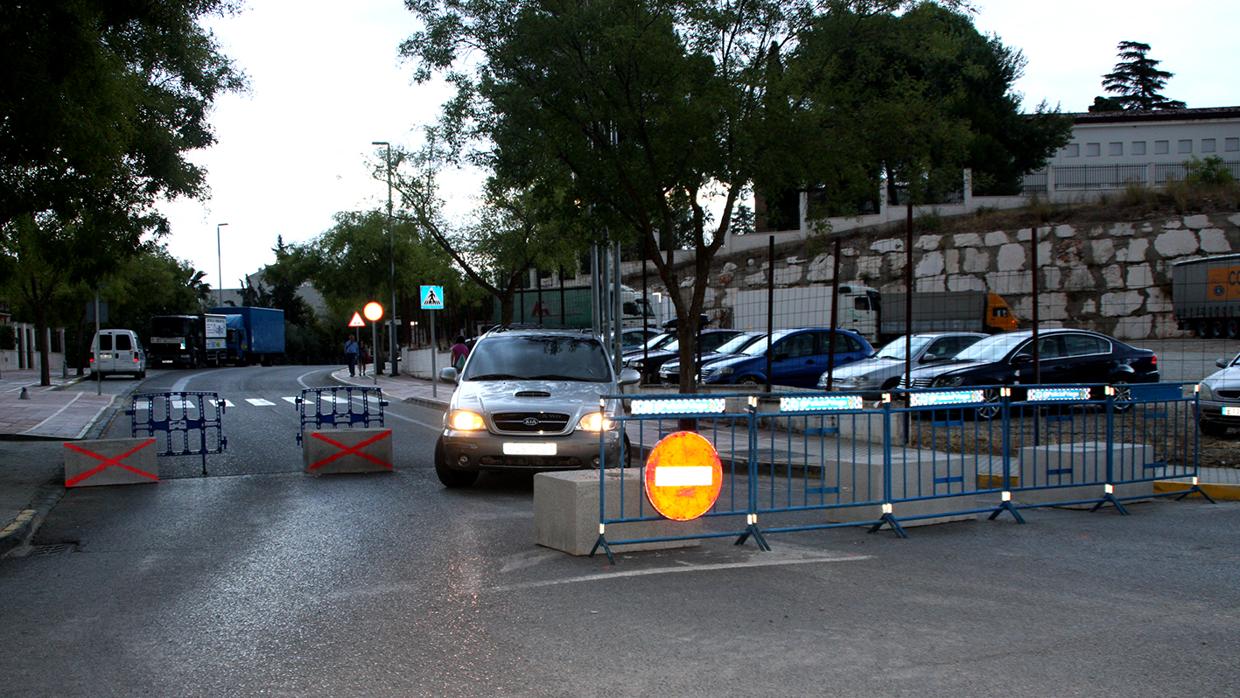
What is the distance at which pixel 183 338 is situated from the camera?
192ft

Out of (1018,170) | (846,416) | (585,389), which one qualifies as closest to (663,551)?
(846,416)

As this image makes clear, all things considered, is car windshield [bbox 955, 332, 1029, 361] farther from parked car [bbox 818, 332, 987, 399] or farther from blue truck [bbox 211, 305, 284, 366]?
blue truck [bbox 211, 305, 284, 366]

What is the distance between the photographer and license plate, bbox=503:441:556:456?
1154 centimetres

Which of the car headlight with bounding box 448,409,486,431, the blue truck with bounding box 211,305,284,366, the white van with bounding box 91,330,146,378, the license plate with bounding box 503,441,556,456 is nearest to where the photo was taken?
the license plate with bounding box 503,441,556,456

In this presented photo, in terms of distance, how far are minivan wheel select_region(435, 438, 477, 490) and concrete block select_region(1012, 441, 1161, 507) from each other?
19.0 ft

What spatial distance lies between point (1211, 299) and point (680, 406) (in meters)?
21.0

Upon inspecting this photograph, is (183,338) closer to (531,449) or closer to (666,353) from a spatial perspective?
(666,353)

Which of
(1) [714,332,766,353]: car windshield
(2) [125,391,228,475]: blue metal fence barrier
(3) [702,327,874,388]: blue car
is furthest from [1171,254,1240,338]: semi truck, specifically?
(2) [125,391,228,475]: blue metal fence barrier

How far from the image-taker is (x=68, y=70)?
469 inches

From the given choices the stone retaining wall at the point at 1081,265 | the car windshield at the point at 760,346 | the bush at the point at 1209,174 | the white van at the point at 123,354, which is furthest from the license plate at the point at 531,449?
the white van at the point at 123,354

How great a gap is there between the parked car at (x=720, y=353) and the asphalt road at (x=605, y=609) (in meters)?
14.2

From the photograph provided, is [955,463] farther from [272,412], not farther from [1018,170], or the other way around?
[1018,170]

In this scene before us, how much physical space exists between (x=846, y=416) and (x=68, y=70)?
9.00 meters

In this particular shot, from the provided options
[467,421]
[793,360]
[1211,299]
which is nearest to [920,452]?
[467,421]
